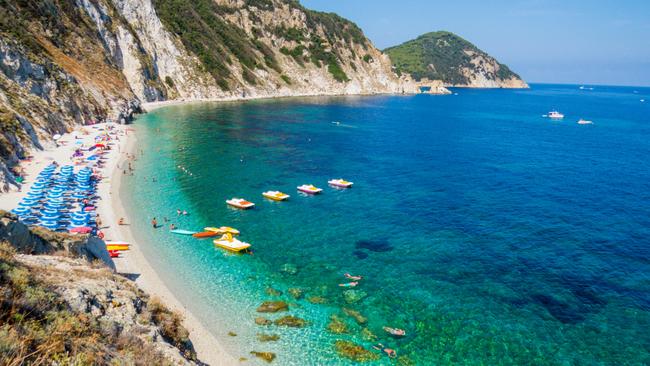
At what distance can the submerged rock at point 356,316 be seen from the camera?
28484mm

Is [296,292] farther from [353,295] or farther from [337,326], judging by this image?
[337,326]

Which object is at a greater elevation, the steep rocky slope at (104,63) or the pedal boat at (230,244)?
the steep rocky slope at (104,63)

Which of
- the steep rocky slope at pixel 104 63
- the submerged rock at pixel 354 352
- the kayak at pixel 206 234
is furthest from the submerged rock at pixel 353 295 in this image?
the steep rocky slope at pixel 104 63

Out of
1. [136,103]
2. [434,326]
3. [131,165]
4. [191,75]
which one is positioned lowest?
[434,326]

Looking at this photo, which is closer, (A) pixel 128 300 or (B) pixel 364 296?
(A) pixel 128 300

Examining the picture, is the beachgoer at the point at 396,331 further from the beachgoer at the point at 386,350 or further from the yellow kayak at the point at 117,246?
the yellow kayak at the point at 117,246

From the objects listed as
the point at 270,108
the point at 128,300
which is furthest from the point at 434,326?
the point at 270,108

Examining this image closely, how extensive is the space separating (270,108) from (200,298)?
125m

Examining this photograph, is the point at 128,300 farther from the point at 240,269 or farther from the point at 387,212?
the point at 387,212

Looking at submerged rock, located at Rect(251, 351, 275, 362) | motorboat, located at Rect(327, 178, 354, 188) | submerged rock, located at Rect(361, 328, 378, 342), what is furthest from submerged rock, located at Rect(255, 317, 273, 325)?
motorboat, located at Rect(327, 178, 354, 188)

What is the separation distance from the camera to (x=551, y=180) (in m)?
69.2

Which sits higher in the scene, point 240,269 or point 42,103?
point 42,103

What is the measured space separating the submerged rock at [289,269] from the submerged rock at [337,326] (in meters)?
7.37

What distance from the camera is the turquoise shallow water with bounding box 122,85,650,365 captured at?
2736 centimetres
